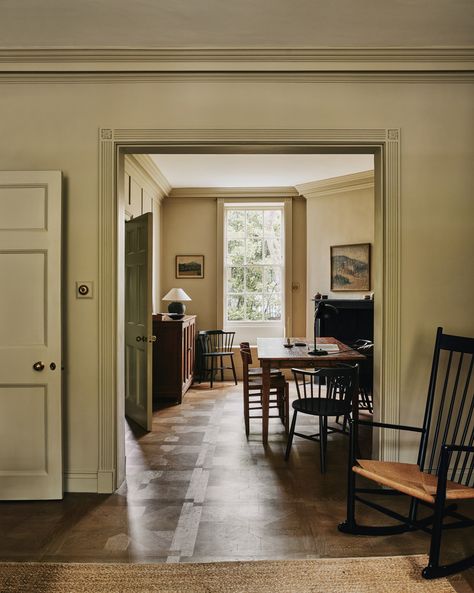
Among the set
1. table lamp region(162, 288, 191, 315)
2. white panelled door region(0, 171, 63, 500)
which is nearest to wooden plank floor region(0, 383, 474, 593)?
white panelled door region(0, 171, 63, 500)

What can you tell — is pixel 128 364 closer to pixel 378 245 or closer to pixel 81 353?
pixel 81 353

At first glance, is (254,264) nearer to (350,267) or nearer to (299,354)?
(350,267)

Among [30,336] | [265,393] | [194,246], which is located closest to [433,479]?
[265,393]

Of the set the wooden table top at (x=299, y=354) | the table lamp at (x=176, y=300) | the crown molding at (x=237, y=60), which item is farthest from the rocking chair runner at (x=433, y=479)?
the table lamp at (x=176, y=300)

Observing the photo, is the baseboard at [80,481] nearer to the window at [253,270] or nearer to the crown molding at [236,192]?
the window at [253,270]

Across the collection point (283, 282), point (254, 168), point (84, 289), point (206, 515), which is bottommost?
point (206, 515)

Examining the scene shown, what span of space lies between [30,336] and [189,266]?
16.1ft

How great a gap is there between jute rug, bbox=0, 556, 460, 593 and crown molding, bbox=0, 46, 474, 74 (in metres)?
3.15

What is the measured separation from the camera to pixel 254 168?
22.0 ft

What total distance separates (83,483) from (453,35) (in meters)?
4.04

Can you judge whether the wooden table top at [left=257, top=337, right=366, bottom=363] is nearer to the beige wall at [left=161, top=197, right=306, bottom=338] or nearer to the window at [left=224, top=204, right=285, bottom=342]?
the window at [left=224, top=204, right=285, bottom=342]

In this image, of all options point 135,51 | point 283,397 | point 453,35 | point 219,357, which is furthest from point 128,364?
point 453,35

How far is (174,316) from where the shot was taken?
6496 mm

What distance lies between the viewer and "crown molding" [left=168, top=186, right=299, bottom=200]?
786 cm
